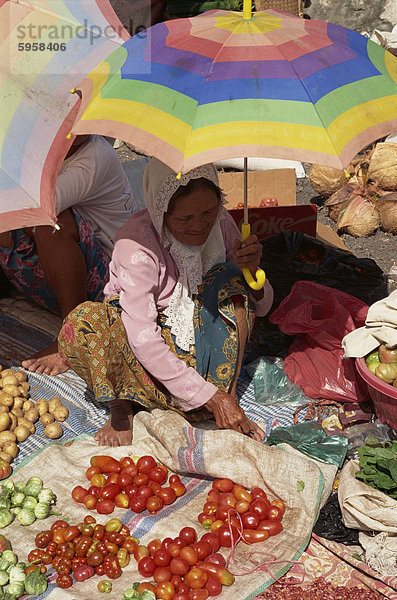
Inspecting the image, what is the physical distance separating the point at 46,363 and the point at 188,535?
1523mm

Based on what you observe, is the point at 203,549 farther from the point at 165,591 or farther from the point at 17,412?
the point at 17,412

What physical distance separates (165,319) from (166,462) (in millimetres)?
661

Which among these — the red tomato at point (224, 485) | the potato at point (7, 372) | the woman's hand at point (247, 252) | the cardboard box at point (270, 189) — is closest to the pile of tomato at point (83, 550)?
the red tomato at point (224, 485)

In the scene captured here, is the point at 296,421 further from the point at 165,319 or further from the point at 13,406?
the point at 13,406

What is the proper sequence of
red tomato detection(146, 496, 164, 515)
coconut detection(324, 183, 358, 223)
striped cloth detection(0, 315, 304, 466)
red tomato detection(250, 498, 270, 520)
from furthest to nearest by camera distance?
coconut detection(324, 183, 358, 223) < striped cloth detection(0, 315, 304, 466) < red tomato detection(146, 496, 164, 515) < red tomato detection(250, 498, 270, 520)

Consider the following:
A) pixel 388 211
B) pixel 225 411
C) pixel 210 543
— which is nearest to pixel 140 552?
pixel 210 543

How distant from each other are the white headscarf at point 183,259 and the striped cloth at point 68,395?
2.07 feet

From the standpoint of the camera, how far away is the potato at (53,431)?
3375 mm

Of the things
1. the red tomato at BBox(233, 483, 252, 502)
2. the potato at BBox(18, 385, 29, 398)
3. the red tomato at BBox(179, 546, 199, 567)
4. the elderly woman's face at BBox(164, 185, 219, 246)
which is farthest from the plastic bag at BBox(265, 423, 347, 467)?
the potato at BBox(18, 385, 29, 398)

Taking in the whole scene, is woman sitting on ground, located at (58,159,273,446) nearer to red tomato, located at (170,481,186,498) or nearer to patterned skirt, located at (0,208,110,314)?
red tomato, located at (170,481,186,498)

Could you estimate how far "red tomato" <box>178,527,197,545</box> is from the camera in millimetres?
2689

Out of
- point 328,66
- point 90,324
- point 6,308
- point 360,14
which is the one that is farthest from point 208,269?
point 360,14

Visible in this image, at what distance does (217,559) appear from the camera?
102 inches

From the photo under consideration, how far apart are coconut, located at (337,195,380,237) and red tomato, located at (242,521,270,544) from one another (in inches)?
122
